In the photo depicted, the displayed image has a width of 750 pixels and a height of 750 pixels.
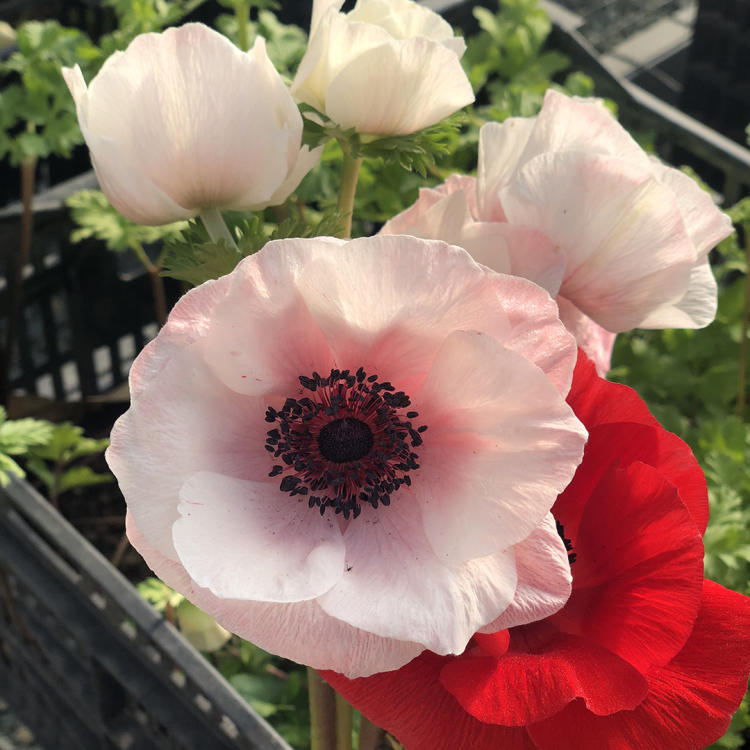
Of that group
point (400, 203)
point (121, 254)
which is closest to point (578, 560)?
point (400, 203)

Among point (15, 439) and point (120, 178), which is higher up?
point (120, 178)

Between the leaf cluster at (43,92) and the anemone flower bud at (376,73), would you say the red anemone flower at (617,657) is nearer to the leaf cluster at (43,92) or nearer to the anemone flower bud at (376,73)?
the anemone flower bud at (376,73)

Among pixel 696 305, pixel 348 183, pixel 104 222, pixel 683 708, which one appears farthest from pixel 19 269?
pixel 683 708

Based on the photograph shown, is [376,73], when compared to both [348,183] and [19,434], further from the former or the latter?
[19,434]

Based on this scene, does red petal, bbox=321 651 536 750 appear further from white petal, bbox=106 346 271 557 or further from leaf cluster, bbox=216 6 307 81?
leaf cluster, bbox=216 6 307 81

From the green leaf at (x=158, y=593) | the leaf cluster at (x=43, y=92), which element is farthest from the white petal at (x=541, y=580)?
the leaf cluster at (x=43, y=92)

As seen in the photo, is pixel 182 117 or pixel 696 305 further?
pixel 696 305
